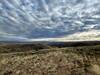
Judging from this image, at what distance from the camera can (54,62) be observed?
697 centimetres

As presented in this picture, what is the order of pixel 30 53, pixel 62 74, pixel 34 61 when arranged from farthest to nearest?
pixel 30 53 → pixel 34 61 → pixel 62 74

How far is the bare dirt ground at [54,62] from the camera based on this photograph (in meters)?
6.59

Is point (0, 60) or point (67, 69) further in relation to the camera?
point (0, 60)

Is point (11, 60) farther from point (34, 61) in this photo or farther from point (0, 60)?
point (34, 61)

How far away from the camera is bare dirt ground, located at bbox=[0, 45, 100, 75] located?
659 centimetres

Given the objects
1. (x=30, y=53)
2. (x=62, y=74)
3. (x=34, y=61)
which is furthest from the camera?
(x=30, y=53)

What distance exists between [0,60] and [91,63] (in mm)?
3885

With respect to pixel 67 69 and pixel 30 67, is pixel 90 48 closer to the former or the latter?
pixel 67 69

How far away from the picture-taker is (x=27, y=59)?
7.06 meters

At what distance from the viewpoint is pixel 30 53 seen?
293 inches

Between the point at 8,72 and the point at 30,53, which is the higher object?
the point at 30,53

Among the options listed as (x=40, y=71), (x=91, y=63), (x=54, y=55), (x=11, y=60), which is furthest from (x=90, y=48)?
(x=11, y=60)

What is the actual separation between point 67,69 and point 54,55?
0.96 m

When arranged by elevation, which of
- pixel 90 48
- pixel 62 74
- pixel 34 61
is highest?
pixel 90 48
